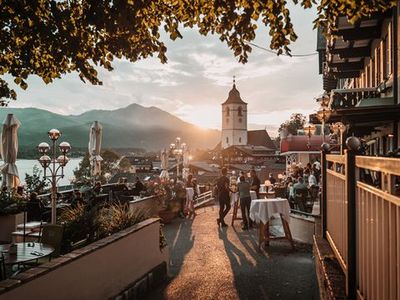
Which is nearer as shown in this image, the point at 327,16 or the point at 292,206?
the point at 327,16

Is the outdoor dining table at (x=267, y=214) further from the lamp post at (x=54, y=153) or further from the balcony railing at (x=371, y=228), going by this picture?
the lamp post at (x=54, y=153)

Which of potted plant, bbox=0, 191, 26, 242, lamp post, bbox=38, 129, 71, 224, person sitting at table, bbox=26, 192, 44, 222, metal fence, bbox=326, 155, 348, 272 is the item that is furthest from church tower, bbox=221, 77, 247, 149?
metal fence, bbox=326, 155, 348, 272

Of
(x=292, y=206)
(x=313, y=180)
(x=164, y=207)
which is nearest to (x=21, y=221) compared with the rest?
(x=164, y=207)

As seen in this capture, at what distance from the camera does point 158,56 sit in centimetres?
732

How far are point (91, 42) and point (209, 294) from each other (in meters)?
4.81

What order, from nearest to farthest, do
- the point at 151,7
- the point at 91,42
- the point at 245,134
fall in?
the point at 151,7, the point at 91,42, the point at 245,134

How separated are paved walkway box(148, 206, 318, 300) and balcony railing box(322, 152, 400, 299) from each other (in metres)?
2.82

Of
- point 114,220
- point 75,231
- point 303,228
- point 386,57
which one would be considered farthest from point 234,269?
point 386,57

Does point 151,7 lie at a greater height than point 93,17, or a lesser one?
greater

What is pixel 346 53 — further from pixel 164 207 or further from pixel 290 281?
pixel 290 281

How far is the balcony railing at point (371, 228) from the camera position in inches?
83.4

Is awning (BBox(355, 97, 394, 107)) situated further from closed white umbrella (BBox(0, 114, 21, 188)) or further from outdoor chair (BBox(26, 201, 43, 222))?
closed white umbrella (BBox(0, 114, 21, 188))

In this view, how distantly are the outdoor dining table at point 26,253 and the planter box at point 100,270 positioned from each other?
0.85m

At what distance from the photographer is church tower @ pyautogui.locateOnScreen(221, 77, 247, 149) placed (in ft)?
384
